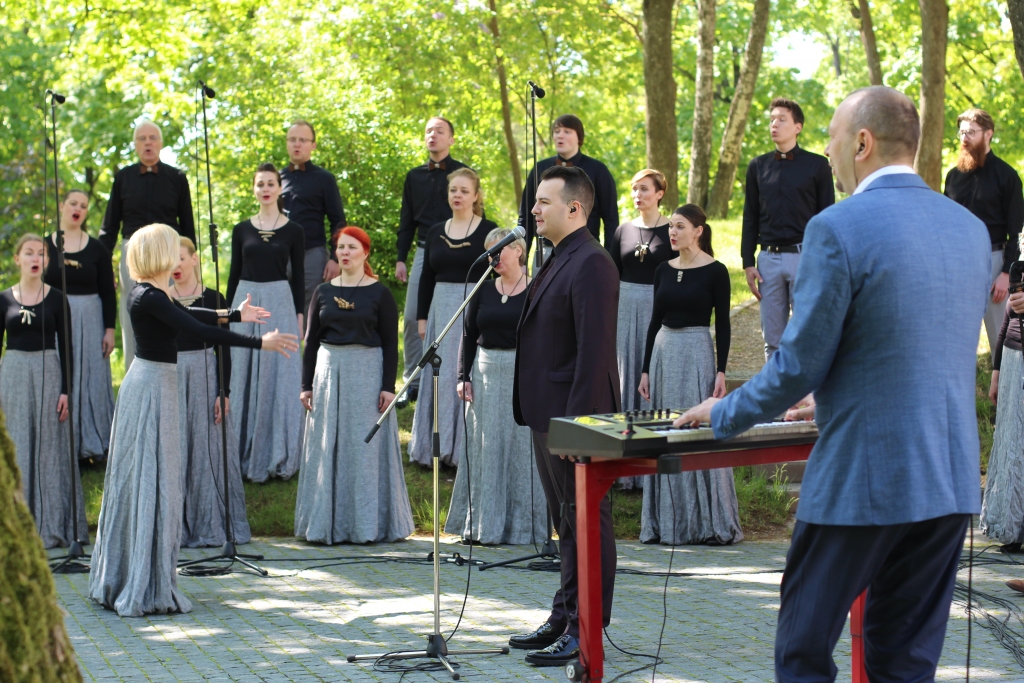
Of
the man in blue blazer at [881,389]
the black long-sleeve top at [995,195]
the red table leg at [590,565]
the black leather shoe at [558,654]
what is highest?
the black long-sleeve top at [995,195]

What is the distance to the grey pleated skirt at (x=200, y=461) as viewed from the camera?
8750 mm

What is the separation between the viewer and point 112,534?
22.4 feet

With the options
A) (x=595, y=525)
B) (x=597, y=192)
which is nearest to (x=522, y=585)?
(x=595, y=525)

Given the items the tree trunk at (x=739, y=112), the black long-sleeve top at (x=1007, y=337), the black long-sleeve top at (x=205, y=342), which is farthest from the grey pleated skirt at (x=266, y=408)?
the tree trunk at (x=739, y=112)

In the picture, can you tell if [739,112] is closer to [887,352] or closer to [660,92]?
[660,92]

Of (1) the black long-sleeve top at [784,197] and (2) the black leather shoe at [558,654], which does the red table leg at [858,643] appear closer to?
(2) the black leather shoe at [558,654]

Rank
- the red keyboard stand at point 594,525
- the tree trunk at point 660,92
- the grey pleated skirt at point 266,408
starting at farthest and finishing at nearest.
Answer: the tree trunk at point 660,92 < the grey pleated skirt at point 266,408 < the red keyboard stand at point 594,525

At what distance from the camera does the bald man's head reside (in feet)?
33.1

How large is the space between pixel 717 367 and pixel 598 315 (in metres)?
3.41

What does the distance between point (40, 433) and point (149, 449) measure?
274 centimetres

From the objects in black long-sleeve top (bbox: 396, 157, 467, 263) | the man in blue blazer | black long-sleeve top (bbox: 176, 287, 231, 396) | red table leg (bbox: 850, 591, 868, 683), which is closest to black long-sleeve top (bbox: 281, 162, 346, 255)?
black long-sleeve top (bbox: 396, 157, 467, 263)

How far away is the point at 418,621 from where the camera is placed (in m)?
6.47

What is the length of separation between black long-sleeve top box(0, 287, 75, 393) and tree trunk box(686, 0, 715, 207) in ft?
36.7

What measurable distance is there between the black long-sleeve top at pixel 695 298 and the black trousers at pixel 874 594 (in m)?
A: 4.80
